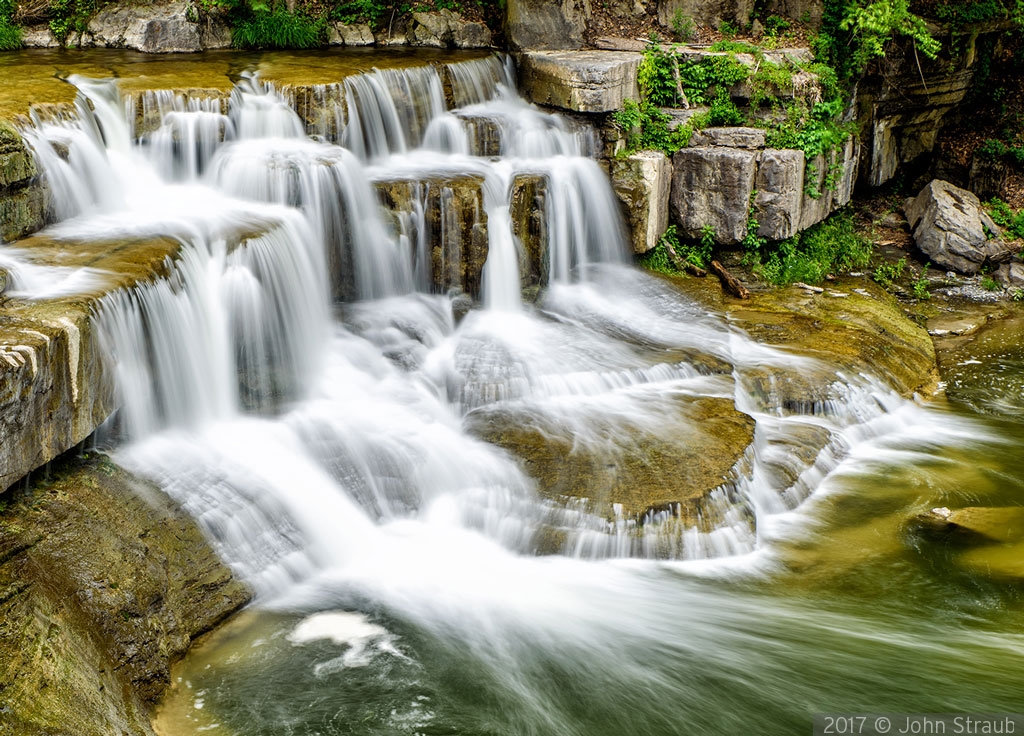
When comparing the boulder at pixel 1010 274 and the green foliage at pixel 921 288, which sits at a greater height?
the boulder at pixel 1010 274

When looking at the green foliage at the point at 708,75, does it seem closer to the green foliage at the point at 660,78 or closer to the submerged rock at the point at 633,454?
the green foliage at the point at 660,78

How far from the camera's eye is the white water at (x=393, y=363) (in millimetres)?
6922

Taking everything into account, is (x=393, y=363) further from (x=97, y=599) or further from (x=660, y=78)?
(x=660, y=78)

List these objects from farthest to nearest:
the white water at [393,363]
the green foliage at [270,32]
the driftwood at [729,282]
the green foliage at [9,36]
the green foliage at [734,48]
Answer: the green foliage at [270,32] < the green foliage at [9,36] < the green foliage at [734,48] < the driftwood at [729,282] < the white water at [393,363]

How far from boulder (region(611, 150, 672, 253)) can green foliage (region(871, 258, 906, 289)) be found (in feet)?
10.6

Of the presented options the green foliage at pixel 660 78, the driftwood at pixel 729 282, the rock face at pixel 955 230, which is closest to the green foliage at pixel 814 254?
the driftwood at pixel 729 282

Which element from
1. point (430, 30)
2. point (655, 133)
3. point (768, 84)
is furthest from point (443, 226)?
point (430, 30)

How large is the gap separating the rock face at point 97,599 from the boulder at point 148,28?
325 inches

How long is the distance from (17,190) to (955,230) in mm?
11197

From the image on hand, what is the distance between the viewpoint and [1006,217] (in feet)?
43.8

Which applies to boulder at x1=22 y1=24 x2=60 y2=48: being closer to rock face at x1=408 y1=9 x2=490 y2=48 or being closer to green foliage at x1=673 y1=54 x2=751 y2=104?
rock face at x1=408 y1=9 x2=490 y2=48

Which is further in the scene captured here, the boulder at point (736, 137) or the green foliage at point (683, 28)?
the green foliage at point (683, 28)

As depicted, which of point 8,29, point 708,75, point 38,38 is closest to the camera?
point 708,75

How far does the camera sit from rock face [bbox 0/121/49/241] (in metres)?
7.71
